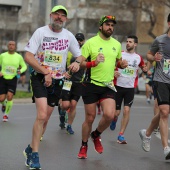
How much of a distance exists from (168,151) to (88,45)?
192cm

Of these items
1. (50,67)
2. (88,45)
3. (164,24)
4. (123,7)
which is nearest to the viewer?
(50,67)

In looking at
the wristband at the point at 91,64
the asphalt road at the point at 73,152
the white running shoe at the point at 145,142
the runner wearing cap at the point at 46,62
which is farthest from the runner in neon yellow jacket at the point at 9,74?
the runner wearing cap at the point at 46,62

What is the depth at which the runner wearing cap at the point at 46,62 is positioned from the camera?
8.62 meters

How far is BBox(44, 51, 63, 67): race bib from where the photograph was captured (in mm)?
8898

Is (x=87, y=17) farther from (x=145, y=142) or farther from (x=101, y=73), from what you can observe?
(x=101, y=73)

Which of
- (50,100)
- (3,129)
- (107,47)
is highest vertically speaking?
(107,47)

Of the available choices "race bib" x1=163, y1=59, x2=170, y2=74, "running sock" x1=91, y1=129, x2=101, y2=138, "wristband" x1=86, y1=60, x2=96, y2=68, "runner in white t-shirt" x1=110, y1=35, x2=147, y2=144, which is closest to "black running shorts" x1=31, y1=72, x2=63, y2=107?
"wristband" x1=86, y1=60, x2=96, y2=68

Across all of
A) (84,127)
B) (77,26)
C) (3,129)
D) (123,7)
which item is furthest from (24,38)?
(84,127)

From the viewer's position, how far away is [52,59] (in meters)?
8.91

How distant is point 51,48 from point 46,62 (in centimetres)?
20

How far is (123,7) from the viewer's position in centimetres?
4625

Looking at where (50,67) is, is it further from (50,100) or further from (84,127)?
(84,127)

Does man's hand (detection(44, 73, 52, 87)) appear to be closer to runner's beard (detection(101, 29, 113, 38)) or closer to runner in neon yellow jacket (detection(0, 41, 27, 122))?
runner's beard (detection(101, 29, 113, 38))

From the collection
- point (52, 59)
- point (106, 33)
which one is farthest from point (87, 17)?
point (52, 59)
